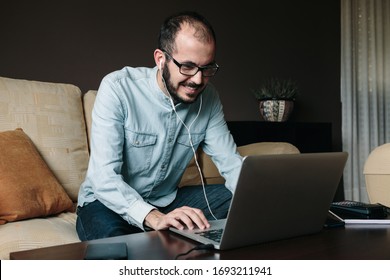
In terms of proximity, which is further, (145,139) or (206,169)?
(206,169)

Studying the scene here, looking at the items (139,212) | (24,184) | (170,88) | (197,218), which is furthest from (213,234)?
(24,184)

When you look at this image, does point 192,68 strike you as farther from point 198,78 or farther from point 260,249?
point 260,249

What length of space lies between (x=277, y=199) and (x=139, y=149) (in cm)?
78

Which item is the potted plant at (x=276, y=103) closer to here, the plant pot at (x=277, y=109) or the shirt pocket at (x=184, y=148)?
the plant pot at (x=277, y=109)

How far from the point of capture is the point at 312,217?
3.59ft

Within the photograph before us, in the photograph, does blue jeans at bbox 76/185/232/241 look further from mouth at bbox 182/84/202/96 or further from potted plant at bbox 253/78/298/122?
potted plant at bbox 253/78/298/122

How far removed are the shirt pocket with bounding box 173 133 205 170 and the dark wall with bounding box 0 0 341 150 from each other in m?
1.18

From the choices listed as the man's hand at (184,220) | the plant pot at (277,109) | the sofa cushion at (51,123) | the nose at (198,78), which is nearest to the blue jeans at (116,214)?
the man's hand at (184,220)

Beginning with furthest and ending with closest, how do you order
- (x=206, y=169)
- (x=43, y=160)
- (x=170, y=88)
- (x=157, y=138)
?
(x=206, y=169) < (x=43, y=160) < (x=157, y=138) < (x=170, y=88)

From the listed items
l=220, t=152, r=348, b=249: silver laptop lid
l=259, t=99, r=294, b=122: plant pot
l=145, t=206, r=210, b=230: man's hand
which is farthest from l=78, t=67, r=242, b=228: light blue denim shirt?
l=259, t=99, r=294, b=122: plant pot

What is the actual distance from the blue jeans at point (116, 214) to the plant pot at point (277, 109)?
1.42m

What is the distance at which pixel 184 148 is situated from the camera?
178 centimetres

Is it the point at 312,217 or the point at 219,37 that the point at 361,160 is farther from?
the point at 312,217
